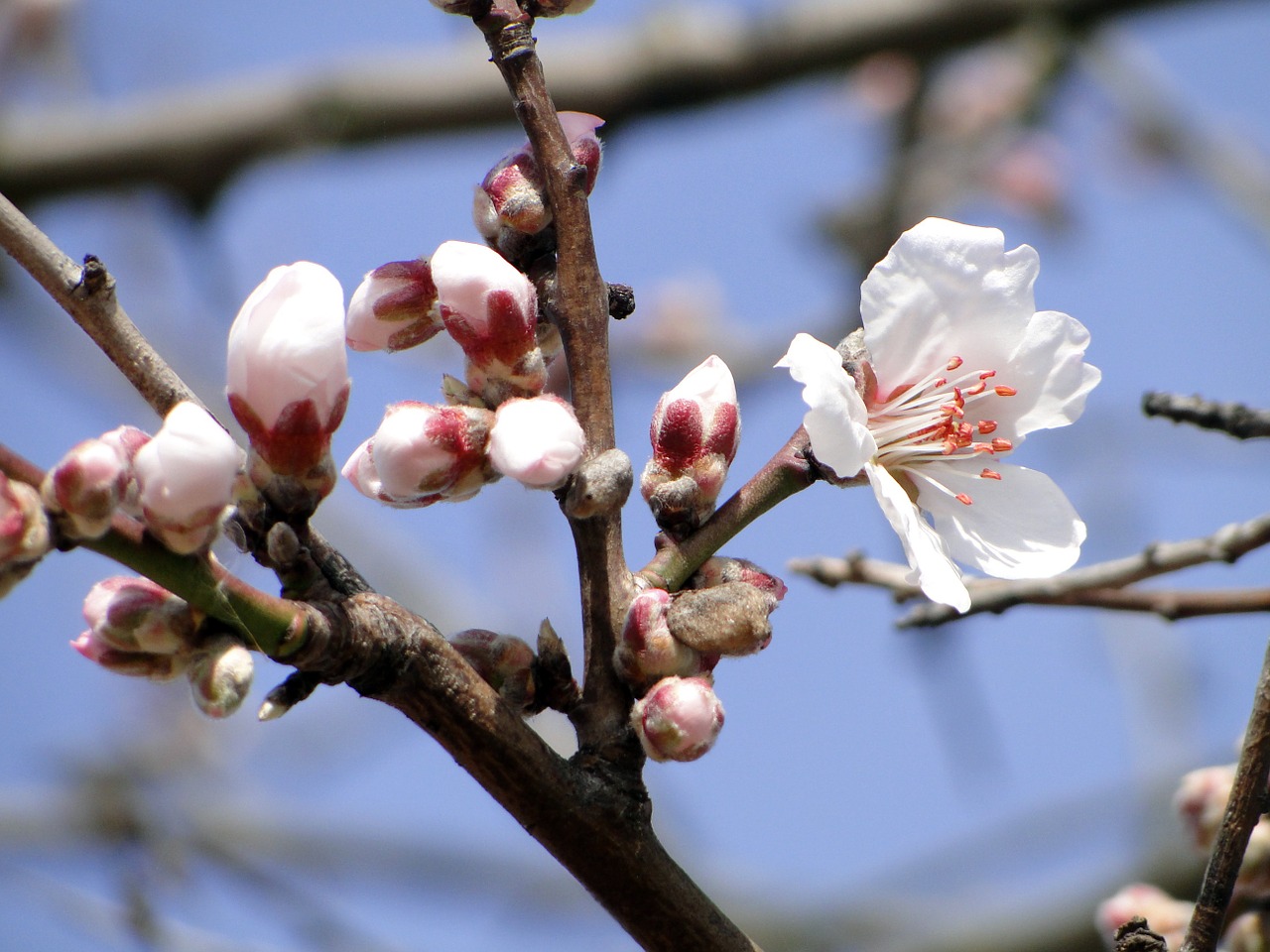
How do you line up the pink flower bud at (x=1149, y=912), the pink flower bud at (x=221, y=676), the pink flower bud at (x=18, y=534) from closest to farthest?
the pink flower bud at (x=18, y=534)
the pink flower bud at (x=221, y=676)
the pink flower bud at (x=1149, y=912)

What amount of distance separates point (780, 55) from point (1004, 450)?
2413 mm

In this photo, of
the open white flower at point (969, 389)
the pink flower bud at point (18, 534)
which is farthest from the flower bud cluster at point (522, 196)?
the pink flower bud at point (18, 534)

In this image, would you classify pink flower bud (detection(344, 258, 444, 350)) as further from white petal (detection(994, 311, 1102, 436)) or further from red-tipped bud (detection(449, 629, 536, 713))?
Result: white petal (detection(994, 311, 1102, 436))

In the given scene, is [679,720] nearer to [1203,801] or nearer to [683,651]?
[683,651]

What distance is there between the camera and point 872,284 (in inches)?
47.9

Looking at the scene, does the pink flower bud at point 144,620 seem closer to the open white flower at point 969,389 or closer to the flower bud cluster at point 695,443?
the flower bud cluster at point 695,443

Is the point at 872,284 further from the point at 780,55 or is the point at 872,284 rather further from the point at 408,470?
the point at 780,55

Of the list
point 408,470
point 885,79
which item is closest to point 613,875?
point 408,470

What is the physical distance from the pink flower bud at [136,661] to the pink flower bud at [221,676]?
0.02 meters

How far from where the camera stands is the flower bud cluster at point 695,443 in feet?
3.73

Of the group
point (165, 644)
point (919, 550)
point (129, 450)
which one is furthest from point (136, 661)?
point (919, 550)

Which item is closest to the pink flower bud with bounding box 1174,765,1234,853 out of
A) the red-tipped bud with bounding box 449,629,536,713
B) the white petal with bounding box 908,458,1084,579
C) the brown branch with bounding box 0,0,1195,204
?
the white petal with bounding box 908,458,1084,579

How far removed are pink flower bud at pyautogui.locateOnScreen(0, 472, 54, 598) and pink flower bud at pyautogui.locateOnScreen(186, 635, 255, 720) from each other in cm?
17

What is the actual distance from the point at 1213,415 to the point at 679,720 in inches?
24.3
